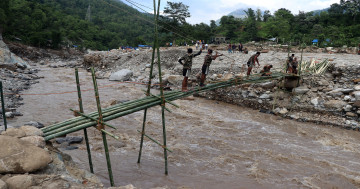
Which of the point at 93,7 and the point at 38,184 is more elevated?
the point at 93,7

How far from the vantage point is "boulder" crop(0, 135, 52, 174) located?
2346mm

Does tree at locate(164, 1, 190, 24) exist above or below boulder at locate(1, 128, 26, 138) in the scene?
above

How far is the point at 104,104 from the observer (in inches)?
357

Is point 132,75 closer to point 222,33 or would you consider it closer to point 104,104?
point 104,104

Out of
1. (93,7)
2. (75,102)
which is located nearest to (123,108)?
(75,102)

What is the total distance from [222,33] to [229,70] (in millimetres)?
23205

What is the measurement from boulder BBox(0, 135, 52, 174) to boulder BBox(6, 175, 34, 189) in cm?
15

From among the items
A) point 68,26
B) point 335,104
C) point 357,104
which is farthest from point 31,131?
point 68,26

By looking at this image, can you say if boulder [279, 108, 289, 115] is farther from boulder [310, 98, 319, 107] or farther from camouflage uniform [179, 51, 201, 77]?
camouflage uniform [179, 51, 201, 77]

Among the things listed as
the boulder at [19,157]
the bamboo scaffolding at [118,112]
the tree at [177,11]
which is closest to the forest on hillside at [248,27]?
the tree at [177,11]

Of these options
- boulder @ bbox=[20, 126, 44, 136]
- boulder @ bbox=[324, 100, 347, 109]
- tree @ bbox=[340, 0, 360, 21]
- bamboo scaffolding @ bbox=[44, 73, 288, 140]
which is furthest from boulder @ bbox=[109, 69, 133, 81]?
tree @ bbox=[340, 0, 360, 21]

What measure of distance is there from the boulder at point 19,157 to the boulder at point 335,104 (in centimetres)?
850

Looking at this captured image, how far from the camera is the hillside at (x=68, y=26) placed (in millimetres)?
30500

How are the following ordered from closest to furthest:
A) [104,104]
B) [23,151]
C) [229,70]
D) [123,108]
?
[23,151] < [123,108] < [104,104] < [229,70]
